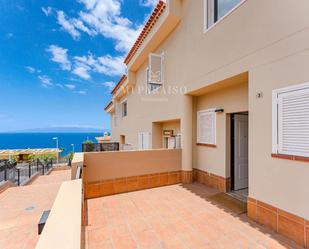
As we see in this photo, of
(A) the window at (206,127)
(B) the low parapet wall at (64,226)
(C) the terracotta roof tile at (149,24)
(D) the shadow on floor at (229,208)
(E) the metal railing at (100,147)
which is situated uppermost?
(C) the terracotta roof tile at (149,24)

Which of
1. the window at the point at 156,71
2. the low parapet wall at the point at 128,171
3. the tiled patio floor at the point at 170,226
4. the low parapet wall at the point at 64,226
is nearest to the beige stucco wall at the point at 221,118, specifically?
the low parapet wall at the point at 128,171

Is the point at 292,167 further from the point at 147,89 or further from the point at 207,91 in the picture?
the point at 147,89

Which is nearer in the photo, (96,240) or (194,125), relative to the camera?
(96,240)

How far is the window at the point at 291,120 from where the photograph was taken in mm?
3076

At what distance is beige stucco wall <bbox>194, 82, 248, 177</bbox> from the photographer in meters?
5.28

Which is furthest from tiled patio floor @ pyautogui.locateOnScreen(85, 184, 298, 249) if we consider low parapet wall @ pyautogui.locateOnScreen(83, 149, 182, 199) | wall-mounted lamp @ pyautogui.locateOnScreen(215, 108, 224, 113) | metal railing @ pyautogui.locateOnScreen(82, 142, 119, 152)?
metal railing @ pyautogui.locateOnScreen(82, 142, 119, 152)

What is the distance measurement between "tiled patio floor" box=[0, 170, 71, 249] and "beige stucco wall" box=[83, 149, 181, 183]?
6.10ft

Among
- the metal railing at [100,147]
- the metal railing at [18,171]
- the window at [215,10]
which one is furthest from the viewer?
the metal railing at [100,147]

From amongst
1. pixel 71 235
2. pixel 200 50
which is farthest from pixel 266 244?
pixel 200 50

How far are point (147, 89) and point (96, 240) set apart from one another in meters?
8.62

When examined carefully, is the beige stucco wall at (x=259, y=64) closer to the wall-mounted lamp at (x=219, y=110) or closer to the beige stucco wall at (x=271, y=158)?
the beige stucco wall at (x=271, y=158)

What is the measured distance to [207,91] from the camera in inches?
249

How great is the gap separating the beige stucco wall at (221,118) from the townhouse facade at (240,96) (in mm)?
33

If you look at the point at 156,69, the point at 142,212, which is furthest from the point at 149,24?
the point at 142,212
